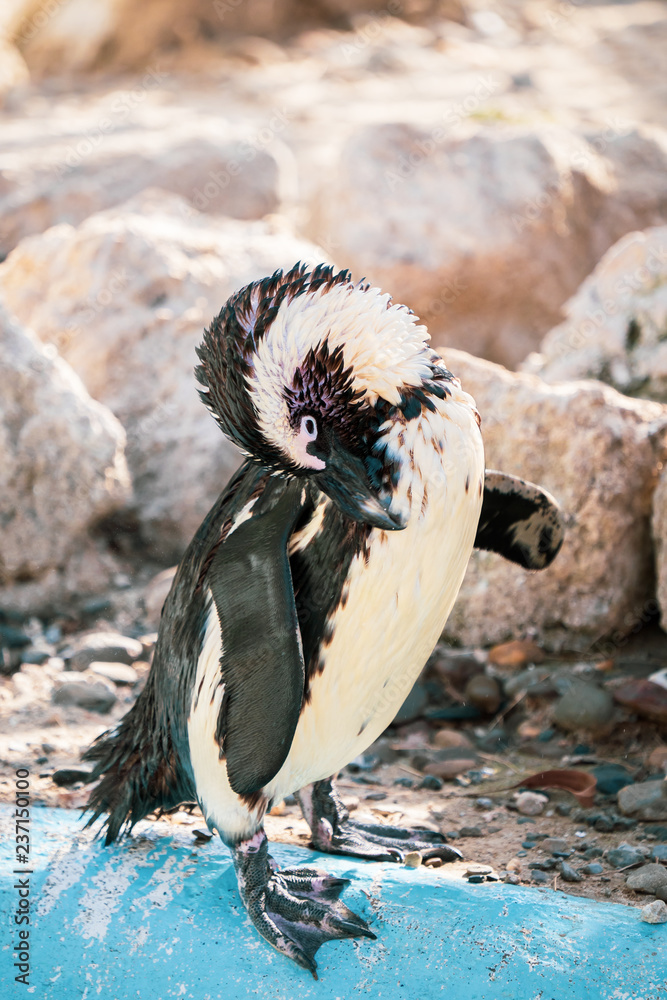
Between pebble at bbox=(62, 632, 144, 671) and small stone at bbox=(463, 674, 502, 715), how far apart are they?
47.0 inches

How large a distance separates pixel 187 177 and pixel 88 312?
114 inches

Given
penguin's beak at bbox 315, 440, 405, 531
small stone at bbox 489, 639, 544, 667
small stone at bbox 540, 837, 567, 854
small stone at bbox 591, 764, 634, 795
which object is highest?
penguin's beak at bbox 315, 440, 405, 531

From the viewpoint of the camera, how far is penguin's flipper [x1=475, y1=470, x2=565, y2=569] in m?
2.30

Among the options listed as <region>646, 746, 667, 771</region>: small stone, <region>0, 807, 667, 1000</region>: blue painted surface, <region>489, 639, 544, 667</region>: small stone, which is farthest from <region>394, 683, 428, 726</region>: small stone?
<region>0, 807, 667, 1000</region>: blue painted surface

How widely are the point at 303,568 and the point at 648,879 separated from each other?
1.02 metres

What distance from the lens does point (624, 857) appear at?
2330 mm

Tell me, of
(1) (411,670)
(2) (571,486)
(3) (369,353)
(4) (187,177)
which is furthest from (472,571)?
(4) (187,177)

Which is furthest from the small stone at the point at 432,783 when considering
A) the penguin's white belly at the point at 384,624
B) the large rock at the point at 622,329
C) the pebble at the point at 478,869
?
the large rock at the point at 622,329

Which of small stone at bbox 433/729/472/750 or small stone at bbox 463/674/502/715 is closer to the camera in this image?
small stone at bbox 433/729/472/750

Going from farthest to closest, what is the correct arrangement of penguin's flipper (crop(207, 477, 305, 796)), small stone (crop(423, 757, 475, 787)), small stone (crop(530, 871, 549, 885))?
small stone (crop(423, 757, 475, 787)) → small stone (crop(530, 871, 549, 885)) → penguin's flipper (crop(207, 477, 305, 796))

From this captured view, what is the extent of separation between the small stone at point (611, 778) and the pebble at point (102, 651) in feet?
5.44

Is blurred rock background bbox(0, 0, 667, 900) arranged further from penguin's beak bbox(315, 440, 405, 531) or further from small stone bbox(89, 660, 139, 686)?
penguin's beak bbox(315, 440, 405, 531)

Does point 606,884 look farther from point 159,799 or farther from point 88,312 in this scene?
point 88,312

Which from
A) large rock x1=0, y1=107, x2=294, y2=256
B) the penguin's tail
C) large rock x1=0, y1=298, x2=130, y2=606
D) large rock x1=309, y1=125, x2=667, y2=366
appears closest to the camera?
the penguin's tail
